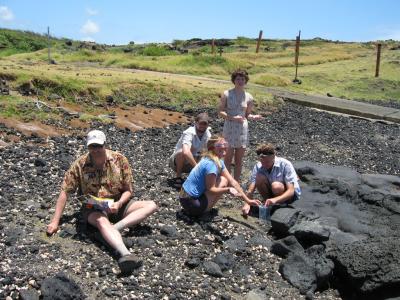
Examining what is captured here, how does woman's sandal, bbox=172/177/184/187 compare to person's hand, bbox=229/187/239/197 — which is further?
woman's sandal, bbox=172/177/184/187

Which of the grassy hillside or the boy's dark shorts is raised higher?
the grassy hillside

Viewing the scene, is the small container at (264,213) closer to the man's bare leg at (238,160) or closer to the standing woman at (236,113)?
the man's bare leg at (238,160)

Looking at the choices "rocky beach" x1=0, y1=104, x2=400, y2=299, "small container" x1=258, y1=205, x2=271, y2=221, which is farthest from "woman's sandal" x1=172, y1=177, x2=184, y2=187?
"small container" x1=258, y1=205, x2=271, y2=221

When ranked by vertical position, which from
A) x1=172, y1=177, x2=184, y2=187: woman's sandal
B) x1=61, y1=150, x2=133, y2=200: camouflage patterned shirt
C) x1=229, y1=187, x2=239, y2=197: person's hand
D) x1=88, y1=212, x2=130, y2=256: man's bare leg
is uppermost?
x1=61, y1=150, x2=133, y2=200: camouflage patterned shirt

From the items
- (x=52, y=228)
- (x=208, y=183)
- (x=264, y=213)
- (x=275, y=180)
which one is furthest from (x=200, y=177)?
(x=52, y=228)

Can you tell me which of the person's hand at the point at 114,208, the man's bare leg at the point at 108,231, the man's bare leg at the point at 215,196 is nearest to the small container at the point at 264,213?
the man's bare leg at the point at 215,196

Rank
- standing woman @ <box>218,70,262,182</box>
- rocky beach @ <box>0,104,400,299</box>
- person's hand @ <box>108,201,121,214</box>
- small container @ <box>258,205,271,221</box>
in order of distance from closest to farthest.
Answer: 1. rocky beach @ <box>0,104,400,299</box>
2. person's hand @ <box>108,201,121,214</box>
3. small container @ <box>258,205,271,221</box>
4. standing woman @ <box>218,70,262,182</box>

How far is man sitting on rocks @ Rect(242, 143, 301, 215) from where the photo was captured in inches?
341

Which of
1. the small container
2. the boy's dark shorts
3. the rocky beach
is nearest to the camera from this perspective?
the rocky beach

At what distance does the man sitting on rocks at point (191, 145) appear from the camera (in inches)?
Answer: 363

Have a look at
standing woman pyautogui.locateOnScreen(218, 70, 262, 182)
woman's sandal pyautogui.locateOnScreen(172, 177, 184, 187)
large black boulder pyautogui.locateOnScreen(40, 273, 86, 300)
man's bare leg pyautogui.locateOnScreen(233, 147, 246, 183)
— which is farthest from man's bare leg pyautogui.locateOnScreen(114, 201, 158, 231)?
man's bare leg pyautogui.locateOnScreen(233, 147, 246, 183)

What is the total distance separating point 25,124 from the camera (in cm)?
1203

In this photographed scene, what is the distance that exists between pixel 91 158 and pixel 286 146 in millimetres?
8768

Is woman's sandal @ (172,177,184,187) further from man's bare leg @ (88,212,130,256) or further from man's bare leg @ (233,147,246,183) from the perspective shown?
man's bare leg @ (88,212,130,256)
